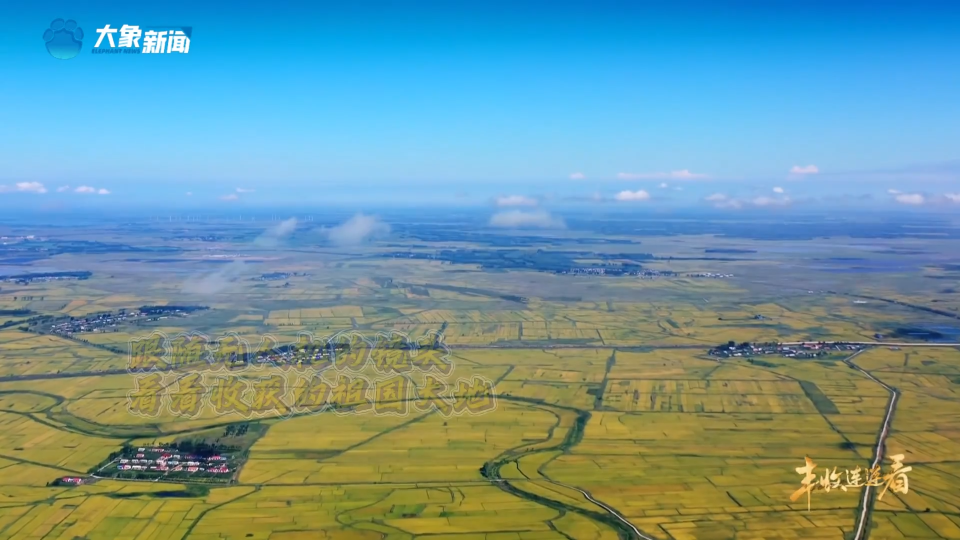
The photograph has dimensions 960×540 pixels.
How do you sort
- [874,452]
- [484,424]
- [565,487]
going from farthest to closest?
[484,424] < [874,452] < [565,487]

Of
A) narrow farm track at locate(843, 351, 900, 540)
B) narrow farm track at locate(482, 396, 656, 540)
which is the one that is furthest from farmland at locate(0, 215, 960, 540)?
narrow farm track at locate(843, 351, 900, 540)

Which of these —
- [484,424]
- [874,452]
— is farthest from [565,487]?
[874,452]

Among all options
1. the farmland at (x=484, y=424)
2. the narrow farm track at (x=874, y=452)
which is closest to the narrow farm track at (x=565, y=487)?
the farmland at (x=484, y=424)

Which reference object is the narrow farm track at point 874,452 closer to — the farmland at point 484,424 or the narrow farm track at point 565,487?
the farmland at point 484,424

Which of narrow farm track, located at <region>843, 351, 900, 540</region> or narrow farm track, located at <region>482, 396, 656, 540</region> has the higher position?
narrow farm track, located at <region>843, 351, 900, 540</region>

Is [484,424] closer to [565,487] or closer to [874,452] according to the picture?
[565,487]

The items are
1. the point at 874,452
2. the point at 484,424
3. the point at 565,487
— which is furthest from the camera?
the point at 484,424

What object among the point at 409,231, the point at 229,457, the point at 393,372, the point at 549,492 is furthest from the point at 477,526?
the point at 409,231

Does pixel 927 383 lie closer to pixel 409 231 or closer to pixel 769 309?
pixel 769 309

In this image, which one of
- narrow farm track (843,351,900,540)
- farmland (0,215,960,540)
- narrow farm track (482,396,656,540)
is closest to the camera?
narrow farm track (843,351,900,540)

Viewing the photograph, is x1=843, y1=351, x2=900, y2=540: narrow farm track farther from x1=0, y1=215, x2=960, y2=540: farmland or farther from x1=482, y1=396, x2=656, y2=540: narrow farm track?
x1=482, y1=396, x2=656, y2=540: narrow farm track
